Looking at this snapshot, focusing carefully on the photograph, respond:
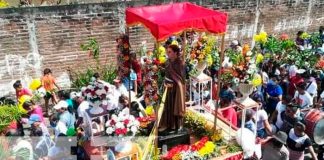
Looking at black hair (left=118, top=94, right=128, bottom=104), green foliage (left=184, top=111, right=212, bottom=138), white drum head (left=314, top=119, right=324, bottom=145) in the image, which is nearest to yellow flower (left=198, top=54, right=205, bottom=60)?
green foliage (left=184, top=111, right=212, bottom=138)

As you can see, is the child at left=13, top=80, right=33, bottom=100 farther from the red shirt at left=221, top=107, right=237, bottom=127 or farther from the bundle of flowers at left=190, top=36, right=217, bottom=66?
the red shirt at left=221, top=107, right=237, bottom=127

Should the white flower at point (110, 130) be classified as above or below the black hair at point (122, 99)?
above

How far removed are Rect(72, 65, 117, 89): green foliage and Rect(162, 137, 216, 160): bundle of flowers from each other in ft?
14.1

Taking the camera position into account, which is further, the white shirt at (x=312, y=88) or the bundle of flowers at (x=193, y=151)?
the white shirt at (x=312, y=88)

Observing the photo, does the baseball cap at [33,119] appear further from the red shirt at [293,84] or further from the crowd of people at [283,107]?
the red shirt at [293,84]

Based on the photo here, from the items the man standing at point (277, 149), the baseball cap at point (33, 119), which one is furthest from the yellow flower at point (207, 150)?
the baseball cap at point (33, 119)

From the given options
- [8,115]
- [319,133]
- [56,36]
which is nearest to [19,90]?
[8,115]

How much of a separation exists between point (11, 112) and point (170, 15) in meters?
4.48

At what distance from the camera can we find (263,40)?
34.7 ft

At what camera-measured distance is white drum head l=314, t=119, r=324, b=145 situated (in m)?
7.71

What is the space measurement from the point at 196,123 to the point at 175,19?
2.31 meters

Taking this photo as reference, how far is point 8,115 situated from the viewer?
28.7ft

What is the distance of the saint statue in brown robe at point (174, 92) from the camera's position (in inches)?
269

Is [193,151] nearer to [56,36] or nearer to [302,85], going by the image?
[302,85]
